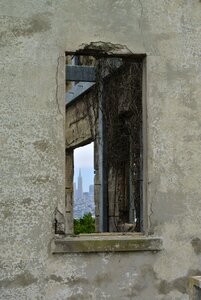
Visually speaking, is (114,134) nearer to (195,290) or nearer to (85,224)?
(85,224)

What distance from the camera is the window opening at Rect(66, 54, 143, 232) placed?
30.3 feet

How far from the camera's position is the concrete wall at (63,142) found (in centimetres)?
558

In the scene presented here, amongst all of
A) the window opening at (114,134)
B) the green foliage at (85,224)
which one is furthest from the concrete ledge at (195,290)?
the green foliage at (85,224)

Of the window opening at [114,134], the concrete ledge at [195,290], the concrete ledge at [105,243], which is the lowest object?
the concrete ledge at [195,290]

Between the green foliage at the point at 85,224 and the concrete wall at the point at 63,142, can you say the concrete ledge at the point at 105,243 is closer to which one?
the concrete wall at the point at 63,142

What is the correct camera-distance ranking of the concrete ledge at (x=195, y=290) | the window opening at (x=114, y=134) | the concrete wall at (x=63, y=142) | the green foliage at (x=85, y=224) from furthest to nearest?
the green foliage at (x=85, y=224) → the window opening at (x=114, y=134) → the concrete wall at (x=63, y=142) → the concrete ledge at (x=195, y=290)

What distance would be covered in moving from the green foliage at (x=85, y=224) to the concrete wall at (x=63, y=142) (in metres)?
7.29

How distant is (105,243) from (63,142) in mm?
1078

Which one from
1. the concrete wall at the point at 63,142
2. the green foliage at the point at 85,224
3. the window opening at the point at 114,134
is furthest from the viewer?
the green foliage at the point at 85,224

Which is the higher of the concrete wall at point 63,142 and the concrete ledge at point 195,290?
the concrete wall at point 63,142

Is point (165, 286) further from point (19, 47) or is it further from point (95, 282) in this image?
point (19, 47)

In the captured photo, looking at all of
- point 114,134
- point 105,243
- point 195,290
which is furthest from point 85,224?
point 195,290

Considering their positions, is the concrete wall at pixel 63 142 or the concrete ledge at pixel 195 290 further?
the concrete wall at pixel 63 142

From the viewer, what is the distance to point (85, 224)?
1391 cm
